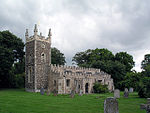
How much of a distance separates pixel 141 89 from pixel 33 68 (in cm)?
1931

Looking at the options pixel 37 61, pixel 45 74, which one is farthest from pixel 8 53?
pixel 45 74

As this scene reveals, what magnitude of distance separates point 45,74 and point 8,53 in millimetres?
7720

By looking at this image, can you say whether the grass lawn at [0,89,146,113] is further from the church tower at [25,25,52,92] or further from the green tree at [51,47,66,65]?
the green tree at [51,47,66,65]

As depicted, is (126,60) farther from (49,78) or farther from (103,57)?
(49,78)

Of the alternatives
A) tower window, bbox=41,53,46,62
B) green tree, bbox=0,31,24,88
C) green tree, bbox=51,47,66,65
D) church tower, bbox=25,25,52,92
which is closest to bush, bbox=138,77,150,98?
church tower, bbox=25,25,52,92

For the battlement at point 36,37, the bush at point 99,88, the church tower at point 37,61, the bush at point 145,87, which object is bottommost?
the bush at point 99,88

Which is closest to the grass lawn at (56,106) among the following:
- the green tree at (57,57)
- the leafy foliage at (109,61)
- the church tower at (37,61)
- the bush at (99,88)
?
the church tower at (37,61)

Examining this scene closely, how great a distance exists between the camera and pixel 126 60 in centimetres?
5297

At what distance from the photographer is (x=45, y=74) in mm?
35250

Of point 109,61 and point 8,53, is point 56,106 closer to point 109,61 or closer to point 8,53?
point 8,53

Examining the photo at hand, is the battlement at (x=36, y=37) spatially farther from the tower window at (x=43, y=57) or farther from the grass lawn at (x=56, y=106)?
the grass lawn at (x=56, y=106)

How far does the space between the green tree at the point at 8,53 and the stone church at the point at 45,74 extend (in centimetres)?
275

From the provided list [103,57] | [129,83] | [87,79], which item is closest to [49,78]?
[87,79]

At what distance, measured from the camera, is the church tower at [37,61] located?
33938 mm
